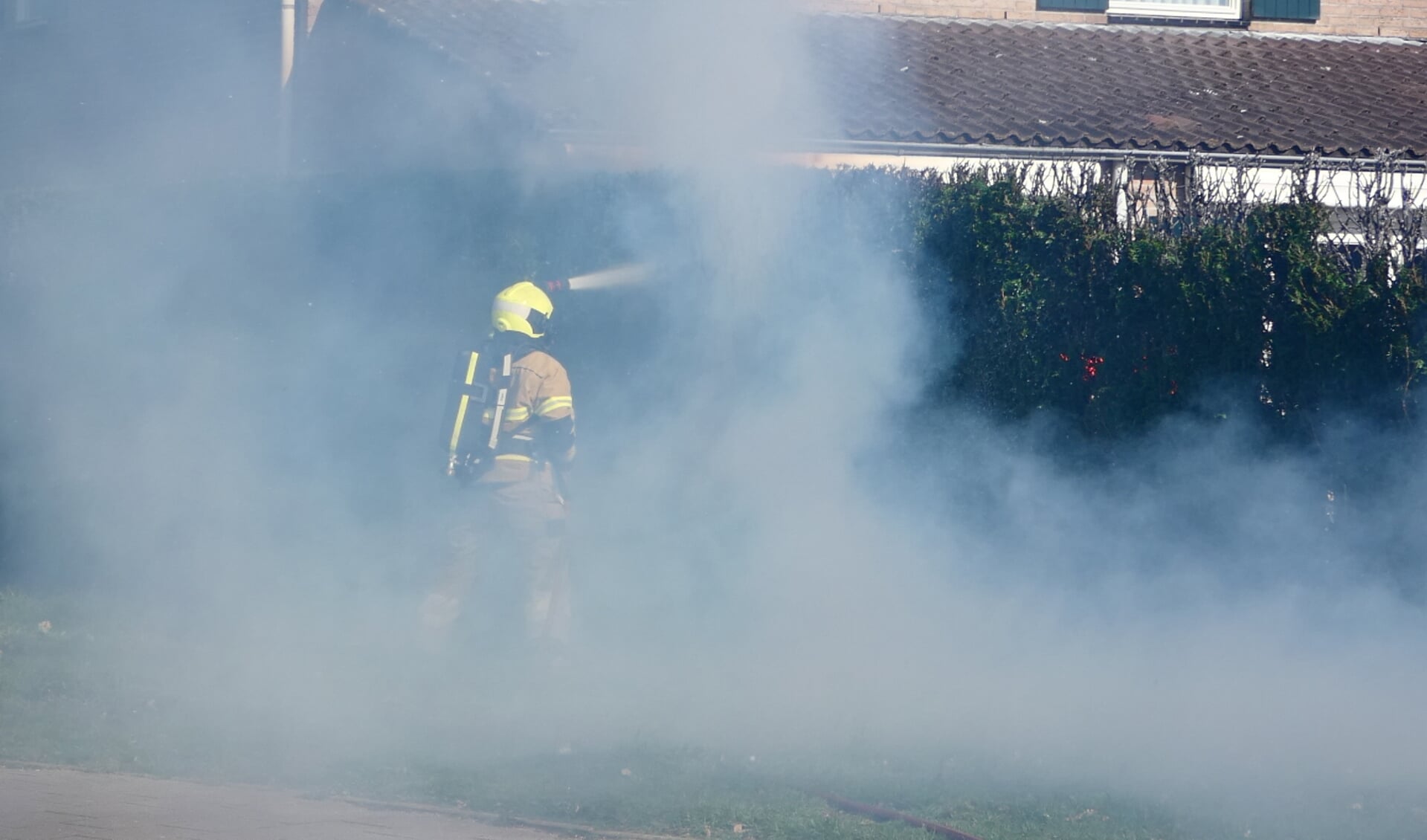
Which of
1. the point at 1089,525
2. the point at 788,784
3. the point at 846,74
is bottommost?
the point at 788,784

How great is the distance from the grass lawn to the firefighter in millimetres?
1252

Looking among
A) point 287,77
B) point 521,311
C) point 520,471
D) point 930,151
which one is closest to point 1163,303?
point 521,311

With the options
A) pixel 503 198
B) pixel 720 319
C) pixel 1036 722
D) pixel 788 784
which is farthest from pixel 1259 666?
pixel 503 198

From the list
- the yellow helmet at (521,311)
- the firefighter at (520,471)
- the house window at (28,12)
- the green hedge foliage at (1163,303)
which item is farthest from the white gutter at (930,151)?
the house window at (28,12)

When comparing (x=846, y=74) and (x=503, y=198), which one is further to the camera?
(x=846, y=74)

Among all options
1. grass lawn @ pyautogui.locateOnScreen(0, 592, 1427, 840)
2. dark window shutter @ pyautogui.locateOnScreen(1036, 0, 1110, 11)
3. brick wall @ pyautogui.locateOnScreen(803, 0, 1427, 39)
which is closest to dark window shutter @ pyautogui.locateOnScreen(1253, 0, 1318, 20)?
brick wall @ pyautogui.locateOnScreen(803, 0, 1427, 39)

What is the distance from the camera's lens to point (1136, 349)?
7047 millimetres

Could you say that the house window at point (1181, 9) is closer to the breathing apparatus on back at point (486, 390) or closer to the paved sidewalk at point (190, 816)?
the breathing apparatus on back at point (486, 390)

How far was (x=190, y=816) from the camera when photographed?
510 centimetres

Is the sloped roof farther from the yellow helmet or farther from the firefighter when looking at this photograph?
the firefighter

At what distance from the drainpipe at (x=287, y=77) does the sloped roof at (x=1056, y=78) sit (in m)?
0.90

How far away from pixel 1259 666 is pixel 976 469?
170cm

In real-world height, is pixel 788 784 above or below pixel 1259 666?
below

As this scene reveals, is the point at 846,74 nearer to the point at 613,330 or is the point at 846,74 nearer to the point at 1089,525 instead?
the point at 613,330
